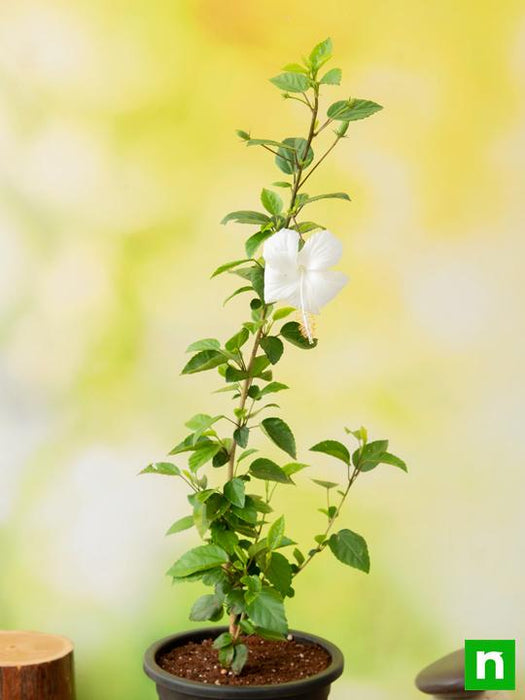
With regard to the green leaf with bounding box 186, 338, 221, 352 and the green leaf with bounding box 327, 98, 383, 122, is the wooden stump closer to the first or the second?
the green leaf with bounding box 186, 338, 221, 352

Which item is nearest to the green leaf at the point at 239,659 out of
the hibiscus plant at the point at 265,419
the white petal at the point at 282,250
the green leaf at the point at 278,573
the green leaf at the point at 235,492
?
the hibiscus plant at the point at 265,419

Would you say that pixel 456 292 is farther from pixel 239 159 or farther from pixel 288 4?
pixel 288 4

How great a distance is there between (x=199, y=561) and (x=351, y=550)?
9.1 inches

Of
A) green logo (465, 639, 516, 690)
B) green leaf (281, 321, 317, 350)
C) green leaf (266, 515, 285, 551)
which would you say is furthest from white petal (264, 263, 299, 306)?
green logo (465, 639, 516, 690)

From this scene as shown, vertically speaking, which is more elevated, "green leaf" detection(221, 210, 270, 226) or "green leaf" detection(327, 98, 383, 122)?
"green leaf" detection(327, 98, 383, 122)

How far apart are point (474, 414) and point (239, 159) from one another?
652 millimetres

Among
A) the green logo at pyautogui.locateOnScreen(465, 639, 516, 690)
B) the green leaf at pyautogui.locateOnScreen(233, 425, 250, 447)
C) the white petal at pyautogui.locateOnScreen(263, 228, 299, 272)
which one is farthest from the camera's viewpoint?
the green logo at pyautogui.locateOnScreen(465, 639, 516, 690)

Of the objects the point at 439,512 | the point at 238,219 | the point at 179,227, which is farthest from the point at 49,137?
the point at 439,512

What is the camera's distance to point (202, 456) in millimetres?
1437

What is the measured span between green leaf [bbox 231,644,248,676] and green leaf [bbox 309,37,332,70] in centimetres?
86

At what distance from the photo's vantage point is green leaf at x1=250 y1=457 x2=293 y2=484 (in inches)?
58.2

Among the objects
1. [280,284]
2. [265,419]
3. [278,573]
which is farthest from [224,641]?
[280,284]

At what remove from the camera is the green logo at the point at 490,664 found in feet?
5.35

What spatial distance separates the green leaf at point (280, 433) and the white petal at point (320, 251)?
0.81 ft
